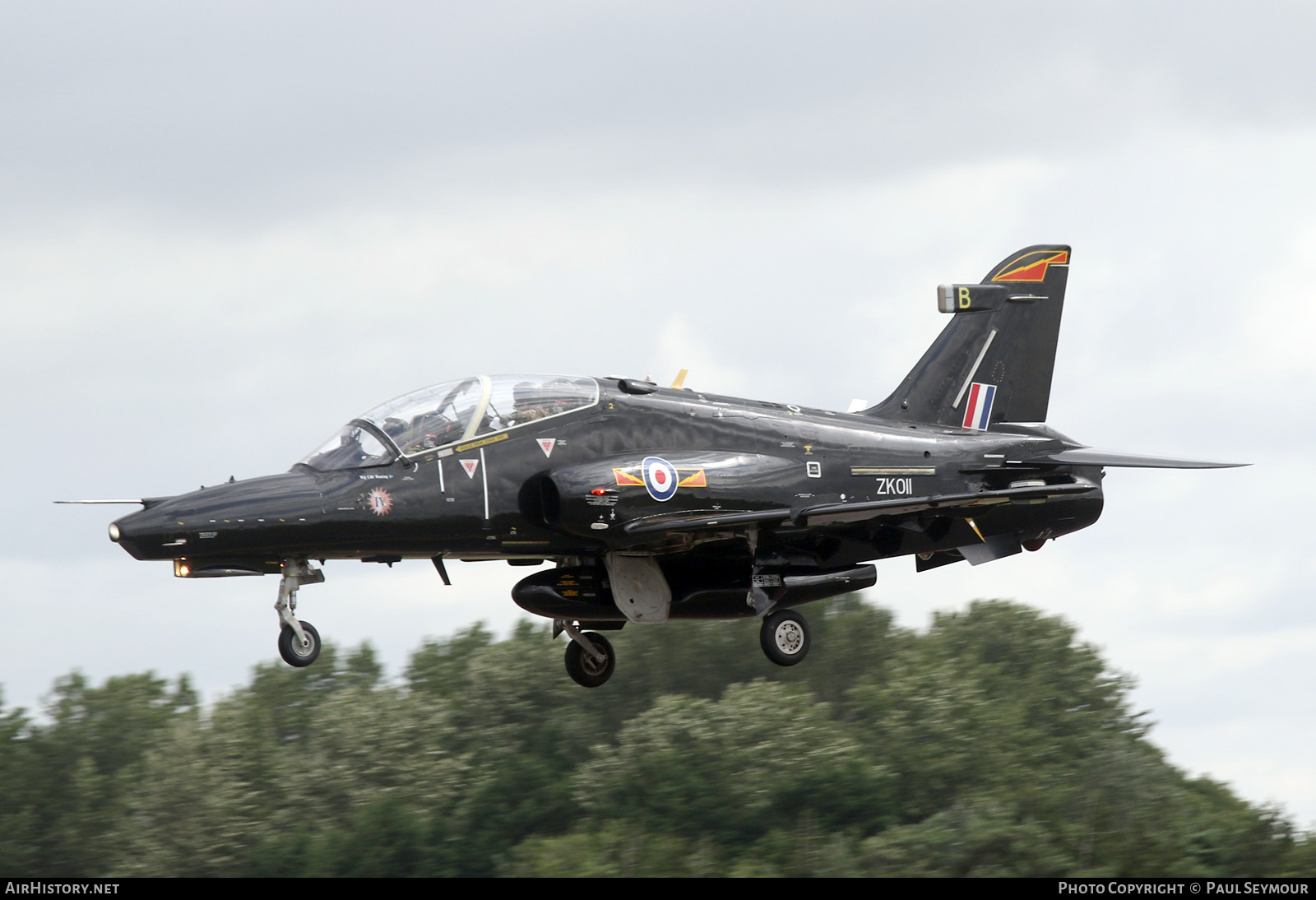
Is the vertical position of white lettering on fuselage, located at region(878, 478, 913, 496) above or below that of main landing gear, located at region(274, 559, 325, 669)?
above

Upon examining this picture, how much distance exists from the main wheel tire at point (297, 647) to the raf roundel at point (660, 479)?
421cm

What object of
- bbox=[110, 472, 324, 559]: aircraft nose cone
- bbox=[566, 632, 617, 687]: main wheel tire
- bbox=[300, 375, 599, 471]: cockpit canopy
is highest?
bbox=[300, 375, 599, 471]: cockpit canopy

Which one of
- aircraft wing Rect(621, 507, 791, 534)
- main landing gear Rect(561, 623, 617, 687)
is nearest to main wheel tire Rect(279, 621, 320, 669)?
aircraft wing Rect(621, 507, 791, 534)

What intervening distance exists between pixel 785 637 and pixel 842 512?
201 cm

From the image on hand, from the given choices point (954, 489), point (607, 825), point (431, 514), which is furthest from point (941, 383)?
point (607, 825)

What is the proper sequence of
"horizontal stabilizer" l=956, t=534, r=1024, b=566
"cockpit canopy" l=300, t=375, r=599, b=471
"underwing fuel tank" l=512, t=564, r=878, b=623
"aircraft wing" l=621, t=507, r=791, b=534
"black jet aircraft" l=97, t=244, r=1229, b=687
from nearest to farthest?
"black jet aircraft" l=97, t=244, r=1229, b=687
"cockpit canopy" l=300, t=375, r=599, b=471
"aircraft wing" l=621, t=507, r=791, b=534
"underwing fuel tank" l=512, t=564, r=878, b=623
"horizontal stabilizer" l=956, t=534, r=1024, b=566

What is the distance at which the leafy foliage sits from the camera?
158ft

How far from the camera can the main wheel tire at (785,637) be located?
65.9 feet

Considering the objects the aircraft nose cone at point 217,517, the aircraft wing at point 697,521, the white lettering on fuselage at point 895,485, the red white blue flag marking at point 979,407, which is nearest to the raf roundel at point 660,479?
the aircraft wing at point 697,521

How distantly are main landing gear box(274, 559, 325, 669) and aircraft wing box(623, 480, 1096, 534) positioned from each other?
3.70 meters

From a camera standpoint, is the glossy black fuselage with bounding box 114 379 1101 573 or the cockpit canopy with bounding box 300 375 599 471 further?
the cockpit canopy with bounding box 300 375 599 471

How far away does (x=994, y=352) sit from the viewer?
23.7m

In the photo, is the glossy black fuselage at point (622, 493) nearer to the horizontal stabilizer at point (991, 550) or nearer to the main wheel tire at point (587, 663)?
the horizontal stabilizer at point (991, 550)

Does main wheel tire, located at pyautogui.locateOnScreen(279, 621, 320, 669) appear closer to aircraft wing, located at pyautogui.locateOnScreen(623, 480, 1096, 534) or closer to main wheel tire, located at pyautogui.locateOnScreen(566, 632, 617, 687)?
aircraft wing, located at pyautogui.locateOnScreen(623, 480, 1096, 534)
